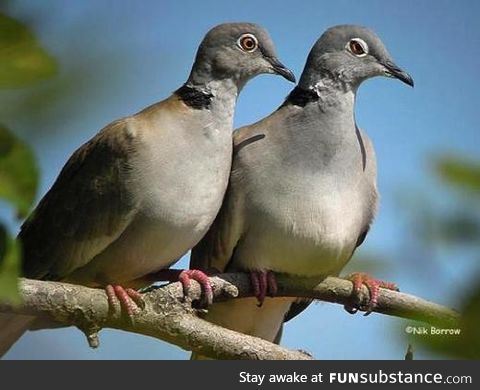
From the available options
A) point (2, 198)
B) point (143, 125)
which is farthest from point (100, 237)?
point (2, 198)

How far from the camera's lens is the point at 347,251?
149 inches

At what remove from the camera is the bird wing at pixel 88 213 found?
348 centimetres

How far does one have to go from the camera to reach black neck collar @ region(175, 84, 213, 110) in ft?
11.8

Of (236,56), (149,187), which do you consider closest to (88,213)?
(149,187)

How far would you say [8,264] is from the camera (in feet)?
2.80

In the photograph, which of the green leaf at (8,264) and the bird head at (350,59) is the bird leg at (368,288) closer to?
the bird head at (350,59)

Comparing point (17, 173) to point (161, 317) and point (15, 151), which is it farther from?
point (161, 317)

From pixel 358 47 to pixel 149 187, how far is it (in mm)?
1304
